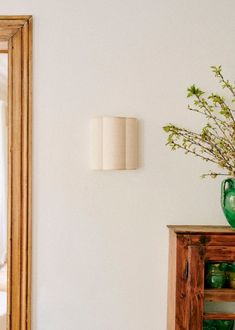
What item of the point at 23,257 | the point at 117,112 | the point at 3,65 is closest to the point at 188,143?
the point at 117,112

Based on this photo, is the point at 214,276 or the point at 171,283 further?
the point at 171,283

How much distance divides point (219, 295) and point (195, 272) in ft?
0.50

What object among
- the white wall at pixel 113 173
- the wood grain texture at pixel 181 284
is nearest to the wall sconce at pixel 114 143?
the white wall at pixel 113 173

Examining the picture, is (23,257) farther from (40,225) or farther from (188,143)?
(188,143)

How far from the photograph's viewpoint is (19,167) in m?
2.00

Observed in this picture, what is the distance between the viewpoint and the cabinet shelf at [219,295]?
5.55 feet

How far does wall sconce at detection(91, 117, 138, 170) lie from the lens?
1.86 meters

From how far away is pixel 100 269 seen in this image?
79.4 inches

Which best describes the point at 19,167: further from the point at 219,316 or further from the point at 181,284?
the point at 219,316

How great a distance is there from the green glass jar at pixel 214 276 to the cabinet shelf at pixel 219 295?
0.02 metres

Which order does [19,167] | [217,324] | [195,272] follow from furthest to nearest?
[19,167] < [217,324] < [195,272]

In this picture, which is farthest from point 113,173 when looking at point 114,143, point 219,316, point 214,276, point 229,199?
point 219,316

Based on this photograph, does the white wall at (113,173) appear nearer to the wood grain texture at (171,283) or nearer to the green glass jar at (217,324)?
the wood grain texture at (171,283)

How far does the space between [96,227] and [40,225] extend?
283 mm
